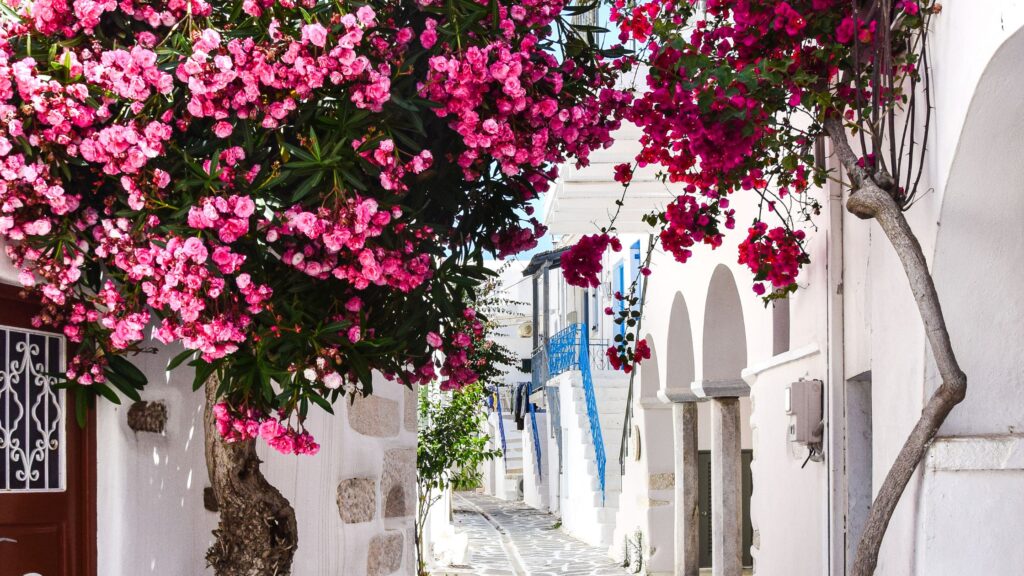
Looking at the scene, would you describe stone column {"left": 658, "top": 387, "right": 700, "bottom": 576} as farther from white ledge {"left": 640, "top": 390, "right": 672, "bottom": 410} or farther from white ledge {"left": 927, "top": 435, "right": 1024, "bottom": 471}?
white ledge {"left": 927, "top": 435, "right": 1024, "bottom": 471}

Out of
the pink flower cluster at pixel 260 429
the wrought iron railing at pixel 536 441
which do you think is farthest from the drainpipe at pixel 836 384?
the wrought iron railing at pixel 536 441

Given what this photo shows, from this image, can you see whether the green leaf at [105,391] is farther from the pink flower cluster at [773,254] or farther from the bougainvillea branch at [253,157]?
the pink flower cluster at [773,254]

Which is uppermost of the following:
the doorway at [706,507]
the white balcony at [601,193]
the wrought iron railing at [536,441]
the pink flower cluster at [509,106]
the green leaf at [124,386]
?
the white balcony at [601,193]

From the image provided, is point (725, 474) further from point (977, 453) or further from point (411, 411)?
point (977, 453)

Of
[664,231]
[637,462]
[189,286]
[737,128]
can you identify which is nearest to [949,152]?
[737,128]

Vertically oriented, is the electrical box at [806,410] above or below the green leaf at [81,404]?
below

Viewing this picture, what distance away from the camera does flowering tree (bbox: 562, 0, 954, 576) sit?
130 inches

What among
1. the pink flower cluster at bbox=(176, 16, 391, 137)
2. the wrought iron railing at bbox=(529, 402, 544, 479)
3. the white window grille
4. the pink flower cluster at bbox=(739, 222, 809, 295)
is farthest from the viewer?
the wrought iron railing at bbox=(529, 402, 544, 479)

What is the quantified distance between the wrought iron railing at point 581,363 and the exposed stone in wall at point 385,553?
33.2ft

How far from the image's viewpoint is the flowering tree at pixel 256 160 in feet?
8.87

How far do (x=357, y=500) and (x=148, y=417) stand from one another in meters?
1.00

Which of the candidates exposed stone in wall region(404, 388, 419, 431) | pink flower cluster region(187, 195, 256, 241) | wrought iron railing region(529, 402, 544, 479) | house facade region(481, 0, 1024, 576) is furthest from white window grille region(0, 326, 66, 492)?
wrought iron railing region(529, 402, 544, 479)

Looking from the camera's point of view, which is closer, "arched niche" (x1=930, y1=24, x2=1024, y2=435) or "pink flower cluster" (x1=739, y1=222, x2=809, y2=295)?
"arched niche" (x1=930, y1=24, x2=1024, y2=435)

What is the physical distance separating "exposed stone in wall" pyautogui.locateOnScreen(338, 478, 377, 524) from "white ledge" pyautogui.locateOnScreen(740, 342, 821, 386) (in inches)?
81.9
